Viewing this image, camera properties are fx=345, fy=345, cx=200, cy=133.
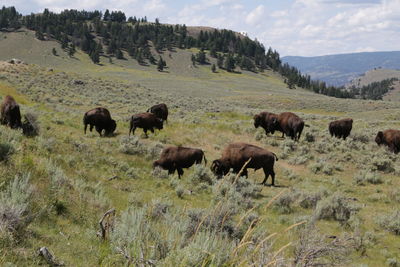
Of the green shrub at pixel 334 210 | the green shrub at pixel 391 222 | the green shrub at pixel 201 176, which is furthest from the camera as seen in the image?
the green shrub at pixel 201 176

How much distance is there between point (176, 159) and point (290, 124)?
11.0m

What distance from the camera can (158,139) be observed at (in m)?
18.6

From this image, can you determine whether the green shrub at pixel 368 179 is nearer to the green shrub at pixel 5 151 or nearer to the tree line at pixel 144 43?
the green shrub at pixel 5 151

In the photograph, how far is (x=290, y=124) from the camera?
851 inches

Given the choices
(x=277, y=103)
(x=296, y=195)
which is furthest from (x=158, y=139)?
(x=277, y=103)

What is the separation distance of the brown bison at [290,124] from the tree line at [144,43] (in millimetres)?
109391

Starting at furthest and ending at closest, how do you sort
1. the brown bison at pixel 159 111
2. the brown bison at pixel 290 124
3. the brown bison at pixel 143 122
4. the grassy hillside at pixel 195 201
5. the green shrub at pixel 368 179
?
the brown bison at pixel 159 111 < the brown bison at pixel 290 124 < the brown bison at pixel 143 122 < the green shrub at pixel 368 179 < the grassy hillside at pixel 195 201

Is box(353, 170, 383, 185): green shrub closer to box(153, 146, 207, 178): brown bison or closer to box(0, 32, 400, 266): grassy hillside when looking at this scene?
box(0, 32, 400, 266): grassy hillside

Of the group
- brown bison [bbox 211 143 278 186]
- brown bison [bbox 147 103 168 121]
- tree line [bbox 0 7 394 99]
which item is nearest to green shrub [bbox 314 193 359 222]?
brown bison [bbox 211 143 278 186]

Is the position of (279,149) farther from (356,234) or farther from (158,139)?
(356,234)

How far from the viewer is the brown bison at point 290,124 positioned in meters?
21.1

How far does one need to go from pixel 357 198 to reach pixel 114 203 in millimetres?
9458

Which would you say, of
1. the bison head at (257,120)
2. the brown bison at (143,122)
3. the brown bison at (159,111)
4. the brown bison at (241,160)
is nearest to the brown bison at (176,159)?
the brown bison at (241,160)

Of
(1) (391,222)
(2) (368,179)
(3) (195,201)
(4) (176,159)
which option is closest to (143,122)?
(4) (176,159)
